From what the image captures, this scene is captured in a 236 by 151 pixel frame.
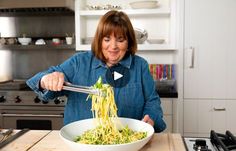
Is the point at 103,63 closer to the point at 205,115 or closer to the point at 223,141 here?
the point at 223,141

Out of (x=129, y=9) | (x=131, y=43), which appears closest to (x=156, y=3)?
(x=129, y=9)

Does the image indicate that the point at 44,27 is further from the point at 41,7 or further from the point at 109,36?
the point at 109,36

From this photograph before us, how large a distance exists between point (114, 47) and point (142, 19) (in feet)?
5.70

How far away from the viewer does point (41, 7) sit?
9.01 feet

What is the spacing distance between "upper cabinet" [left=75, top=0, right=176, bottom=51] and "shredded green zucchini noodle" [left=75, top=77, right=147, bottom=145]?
5.50ft

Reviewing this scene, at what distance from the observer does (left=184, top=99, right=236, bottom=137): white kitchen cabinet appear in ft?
8.40

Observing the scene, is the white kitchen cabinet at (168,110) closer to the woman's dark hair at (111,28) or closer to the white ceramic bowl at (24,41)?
the woman's dark hair at (111,28)

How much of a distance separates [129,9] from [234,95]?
1345mm

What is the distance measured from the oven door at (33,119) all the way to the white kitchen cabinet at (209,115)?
1221 millimetres

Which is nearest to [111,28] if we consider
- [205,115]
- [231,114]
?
[205,115]

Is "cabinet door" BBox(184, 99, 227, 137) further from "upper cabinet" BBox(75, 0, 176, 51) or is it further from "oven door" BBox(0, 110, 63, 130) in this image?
"oven door" BBox(0, 110, 63, 130)

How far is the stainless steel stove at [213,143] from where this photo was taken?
1.14m

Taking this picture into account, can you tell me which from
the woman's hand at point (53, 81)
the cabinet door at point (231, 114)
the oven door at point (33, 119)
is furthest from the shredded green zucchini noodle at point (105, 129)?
the cabinet door at point (231, 114)

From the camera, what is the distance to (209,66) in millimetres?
2541
